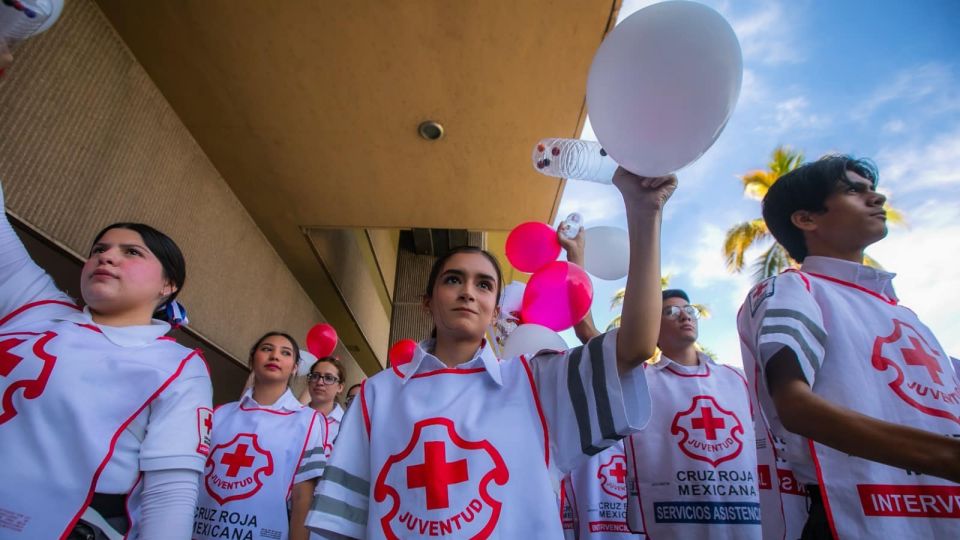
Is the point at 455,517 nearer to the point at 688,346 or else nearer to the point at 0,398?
the point at 0,398

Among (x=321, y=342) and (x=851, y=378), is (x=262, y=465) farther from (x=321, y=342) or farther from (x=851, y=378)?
(x=321, y=342)

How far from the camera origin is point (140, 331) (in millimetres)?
1424

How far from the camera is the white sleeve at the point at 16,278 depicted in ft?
4.73

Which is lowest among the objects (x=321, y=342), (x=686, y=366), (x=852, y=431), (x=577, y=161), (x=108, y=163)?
(x=852, y=431)

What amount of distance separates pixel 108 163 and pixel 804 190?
381cm

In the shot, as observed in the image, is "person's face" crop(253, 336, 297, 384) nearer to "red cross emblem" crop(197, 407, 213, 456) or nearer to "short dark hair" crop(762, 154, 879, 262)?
"red cross emblem" crop(197, 407, 213, 456)

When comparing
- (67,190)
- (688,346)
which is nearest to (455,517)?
(688,346)

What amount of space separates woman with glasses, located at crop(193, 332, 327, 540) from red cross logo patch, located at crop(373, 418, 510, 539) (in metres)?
0.98

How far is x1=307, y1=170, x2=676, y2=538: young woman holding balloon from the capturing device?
1090mm

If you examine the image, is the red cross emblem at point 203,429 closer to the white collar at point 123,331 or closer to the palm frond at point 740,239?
the white collar at point 123,331

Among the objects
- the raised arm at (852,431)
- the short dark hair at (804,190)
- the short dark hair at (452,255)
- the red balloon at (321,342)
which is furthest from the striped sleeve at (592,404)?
the red balloon at (321,342)

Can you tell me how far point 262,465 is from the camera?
7.95 feet

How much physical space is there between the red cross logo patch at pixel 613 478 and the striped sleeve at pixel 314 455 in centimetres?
143

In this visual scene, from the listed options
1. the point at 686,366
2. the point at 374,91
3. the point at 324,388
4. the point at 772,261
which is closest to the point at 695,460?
the point at 686,366
